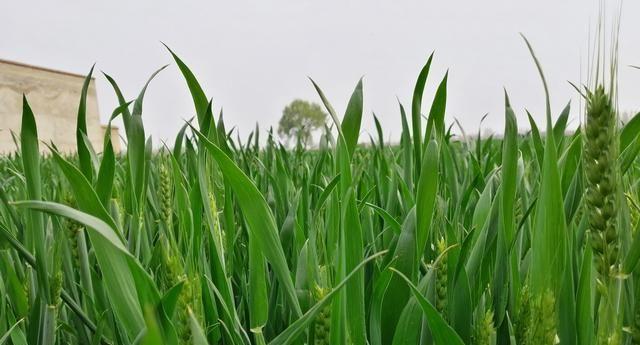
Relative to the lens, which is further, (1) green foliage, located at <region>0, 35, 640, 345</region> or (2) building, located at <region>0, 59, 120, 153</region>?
(2) building, located at <region>0, 59, 120, 153</region>

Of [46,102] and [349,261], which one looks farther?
[46,102]

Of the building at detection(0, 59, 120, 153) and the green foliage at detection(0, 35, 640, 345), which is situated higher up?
the building at detection(0, 59, 120, 153)

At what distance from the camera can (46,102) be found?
1177 centimetres

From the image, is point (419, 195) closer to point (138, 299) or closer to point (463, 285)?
point (463, 285)

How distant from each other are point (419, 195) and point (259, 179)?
0.66m

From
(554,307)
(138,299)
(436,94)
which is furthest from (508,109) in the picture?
(138,299)

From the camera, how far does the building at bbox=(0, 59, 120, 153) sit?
35.5ft

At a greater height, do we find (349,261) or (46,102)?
(46,102)

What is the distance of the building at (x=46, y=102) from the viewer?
426 inches

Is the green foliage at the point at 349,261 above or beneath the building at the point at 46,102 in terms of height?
beneath

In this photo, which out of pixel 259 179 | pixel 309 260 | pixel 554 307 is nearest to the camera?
pixel 554 307

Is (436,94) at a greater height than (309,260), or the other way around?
(436,94)

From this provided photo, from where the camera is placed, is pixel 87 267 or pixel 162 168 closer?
pixel 87 267

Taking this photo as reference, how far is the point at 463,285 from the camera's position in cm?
36
